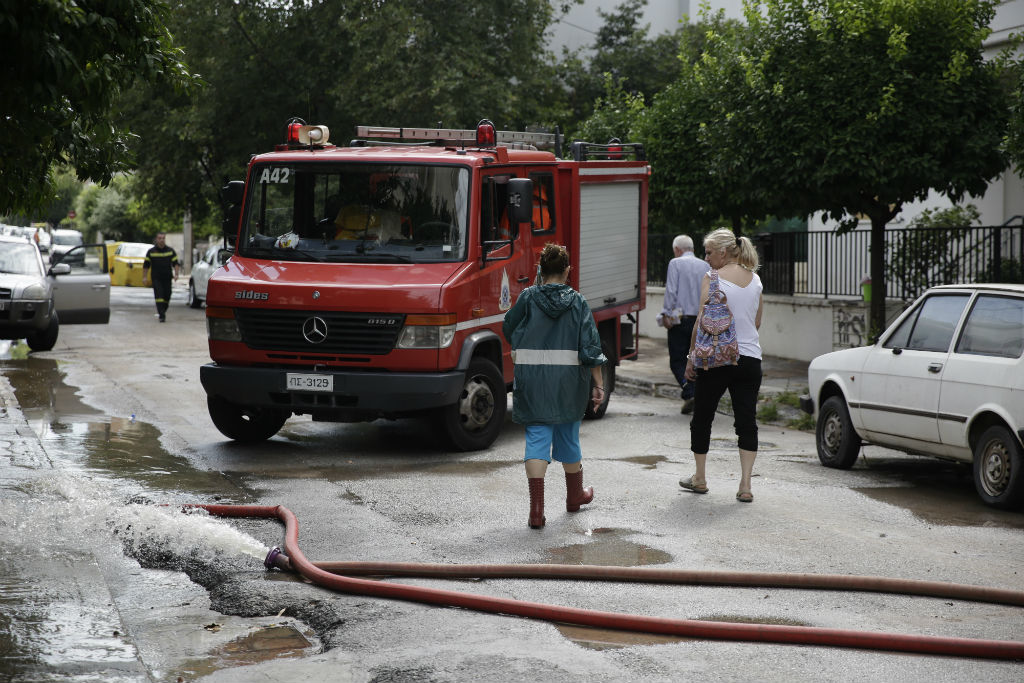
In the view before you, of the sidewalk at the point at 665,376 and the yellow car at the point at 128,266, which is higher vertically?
the yellow car at the point at 128,266

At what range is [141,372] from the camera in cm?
1661

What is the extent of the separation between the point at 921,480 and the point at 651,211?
1223cm

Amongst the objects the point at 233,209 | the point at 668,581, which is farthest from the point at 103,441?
the point at 668,581

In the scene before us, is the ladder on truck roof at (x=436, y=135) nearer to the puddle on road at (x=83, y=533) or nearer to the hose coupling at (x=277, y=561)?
the puddle on road at (x=83, y=533)

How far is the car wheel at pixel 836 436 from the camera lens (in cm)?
991

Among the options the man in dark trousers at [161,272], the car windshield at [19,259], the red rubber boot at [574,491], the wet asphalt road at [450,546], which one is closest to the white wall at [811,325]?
the wet asphalt road at [450,546]

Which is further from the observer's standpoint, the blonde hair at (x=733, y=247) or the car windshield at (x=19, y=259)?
the car windshield at (x=19, y=259)

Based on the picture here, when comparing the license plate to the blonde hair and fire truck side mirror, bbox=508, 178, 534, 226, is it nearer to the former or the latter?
fire truck side mirror, bbox=508, 178, 534, 226

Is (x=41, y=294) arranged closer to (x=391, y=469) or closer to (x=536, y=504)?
(x=391, y=469)

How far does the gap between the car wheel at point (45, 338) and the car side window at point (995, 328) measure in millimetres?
14531

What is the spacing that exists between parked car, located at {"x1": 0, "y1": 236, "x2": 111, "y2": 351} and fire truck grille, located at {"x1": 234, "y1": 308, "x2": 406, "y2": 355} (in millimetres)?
9373

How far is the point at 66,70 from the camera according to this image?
560 cm

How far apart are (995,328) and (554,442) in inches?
126

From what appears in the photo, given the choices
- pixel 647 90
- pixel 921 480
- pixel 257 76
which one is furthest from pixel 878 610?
pixel 647 90
